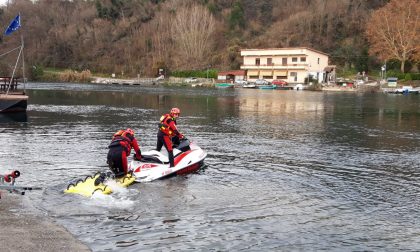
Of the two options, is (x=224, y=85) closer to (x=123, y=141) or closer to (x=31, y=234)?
(x=123, y=141)

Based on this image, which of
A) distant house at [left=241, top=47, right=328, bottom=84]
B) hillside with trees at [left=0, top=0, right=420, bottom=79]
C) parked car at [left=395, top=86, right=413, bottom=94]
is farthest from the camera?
hillside with trees at [left=0, top=0, right=420, bottom=79]

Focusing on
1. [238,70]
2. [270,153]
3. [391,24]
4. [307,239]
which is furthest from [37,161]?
[238,70]

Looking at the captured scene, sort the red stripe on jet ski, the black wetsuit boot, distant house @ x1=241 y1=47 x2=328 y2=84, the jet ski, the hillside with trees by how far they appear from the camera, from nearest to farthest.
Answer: the jet ski < the black wetsuit boot < the red stripe on jet ski < distant house @ x1=241 y1=47 x2=328 y2=84 < the hillside with trees

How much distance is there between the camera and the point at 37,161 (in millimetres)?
18125

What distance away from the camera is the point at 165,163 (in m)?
16.0

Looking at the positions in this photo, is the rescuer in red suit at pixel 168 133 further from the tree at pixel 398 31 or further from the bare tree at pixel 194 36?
the bare tree at pixel 194 36

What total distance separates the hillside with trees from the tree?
165 centimetres

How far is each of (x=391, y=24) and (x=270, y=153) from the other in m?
82.9

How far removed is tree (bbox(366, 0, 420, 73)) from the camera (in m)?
91.1

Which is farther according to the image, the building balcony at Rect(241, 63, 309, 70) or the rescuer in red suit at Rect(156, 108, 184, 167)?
the building balcony at Rect(241, 63, 309, 70)

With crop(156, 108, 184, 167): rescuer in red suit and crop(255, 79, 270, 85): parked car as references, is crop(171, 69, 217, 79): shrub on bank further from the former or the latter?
crop(156, 108, 184, 167): rescuer in red suit

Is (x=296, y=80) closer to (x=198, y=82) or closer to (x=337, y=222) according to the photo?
(x=198, y=82)

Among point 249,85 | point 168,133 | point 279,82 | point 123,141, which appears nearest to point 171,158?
point 168,133

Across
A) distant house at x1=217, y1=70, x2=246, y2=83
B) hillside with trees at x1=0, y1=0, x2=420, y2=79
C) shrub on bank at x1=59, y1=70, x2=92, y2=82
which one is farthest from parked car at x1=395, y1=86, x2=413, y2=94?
shrub on bank at x1=59, y1=70, x2=92, y2=82
